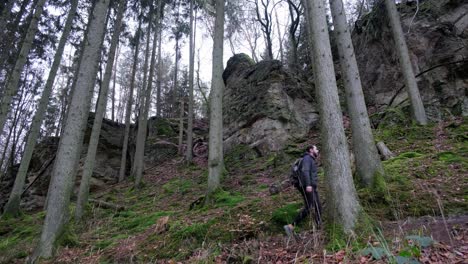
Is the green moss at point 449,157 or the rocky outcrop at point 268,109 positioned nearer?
the green moss at point 449,157

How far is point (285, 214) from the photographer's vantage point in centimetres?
537

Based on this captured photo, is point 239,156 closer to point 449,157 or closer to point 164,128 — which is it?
point 449,157

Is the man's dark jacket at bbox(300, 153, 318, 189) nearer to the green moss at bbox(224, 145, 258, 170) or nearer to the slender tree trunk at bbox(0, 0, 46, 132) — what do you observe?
the green moss at bbox(224, 145, 258, 170)

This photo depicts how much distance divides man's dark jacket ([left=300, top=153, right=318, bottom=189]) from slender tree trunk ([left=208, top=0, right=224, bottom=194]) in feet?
11.6

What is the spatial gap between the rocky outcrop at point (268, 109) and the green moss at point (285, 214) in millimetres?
6768

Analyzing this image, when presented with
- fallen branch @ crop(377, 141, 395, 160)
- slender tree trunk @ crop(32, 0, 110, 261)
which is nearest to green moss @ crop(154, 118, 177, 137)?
slender tree trunk @ crop(32, 0, 110, 261)

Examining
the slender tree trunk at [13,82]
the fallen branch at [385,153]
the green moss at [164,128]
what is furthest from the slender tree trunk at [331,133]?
the green moss at [164,128]

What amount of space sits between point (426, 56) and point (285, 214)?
11.1 m

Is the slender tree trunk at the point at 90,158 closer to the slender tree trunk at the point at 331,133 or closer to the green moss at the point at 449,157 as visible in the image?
the slender tree trunk at the point at 331,133

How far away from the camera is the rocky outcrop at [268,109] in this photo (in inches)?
509

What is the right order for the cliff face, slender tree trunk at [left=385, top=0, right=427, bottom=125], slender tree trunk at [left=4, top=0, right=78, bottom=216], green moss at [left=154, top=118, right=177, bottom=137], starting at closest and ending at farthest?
slender tree trunk at [left=385, top=0, right=427, bottom=125], the cliff face, slender tree trunk at [left=4, top=0, right=78, bottom=216], green moss at [left=154, top=118, right=177, bottom=137]

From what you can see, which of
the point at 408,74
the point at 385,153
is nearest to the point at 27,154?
the point at 385,153

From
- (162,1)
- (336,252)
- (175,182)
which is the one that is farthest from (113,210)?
(162,1)

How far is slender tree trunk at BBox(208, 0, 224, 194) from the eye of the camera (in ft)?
27.1
